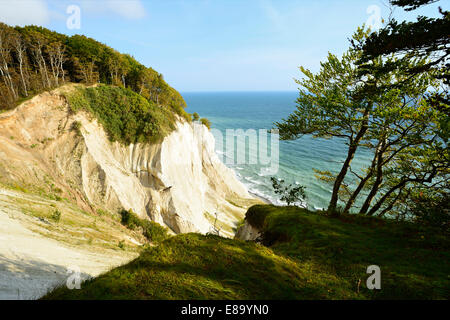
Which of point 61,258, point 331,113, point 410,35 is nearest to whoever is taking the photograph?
point 410,35

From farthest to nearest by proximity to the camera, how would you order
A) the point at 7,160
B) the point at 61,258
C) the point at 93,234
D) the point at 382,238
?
the point at 7,160, the point at 93,234, the point at 61,258, the point at 382,238

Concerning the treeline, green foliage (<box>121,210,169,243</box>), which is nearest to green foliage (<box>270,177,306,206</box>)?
green foliage (<box>121,210,169,243</box>)

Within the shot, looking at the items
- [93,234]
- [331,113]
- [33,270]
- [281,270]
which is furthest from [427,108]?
[93,234]

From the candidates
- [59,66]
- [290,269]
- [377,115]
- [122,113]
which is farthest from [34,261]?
[59,66]

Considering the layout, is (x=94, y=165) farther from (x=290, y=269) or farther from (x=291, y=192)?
(x=290, y=269)

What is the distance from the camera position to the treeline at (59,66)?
2617 centimetres

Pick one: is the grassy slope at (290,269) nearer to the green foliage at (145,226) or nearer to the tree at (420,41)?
the tree at (420,41)

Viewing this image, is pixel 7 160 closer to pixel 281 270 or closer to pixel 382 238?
pixel 281 270

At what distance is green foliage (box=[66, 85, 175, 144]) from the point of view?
22908 millimetres

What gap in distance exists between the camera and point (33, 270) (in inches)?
259

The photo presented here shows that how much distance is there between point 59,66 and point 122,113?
1582 cm

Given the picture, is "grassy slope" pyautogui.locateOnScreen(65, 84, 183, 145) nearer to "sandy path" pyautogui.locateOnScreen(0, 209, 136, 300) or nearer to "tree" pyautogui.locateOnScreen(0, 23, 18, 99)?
"tree" pyautogui.locateOnScreen(0, 23, 18, 99)

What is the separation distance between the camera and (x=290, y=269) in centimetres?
523
